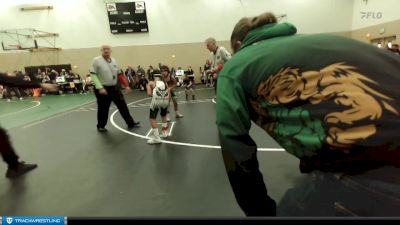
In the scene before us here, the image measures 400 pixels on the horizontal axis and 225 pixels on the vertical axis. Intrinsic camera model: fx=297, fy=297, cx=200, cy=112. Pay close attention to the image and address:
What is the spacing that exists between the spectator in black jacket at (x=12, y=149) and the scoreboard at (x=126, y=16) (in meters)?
15.9

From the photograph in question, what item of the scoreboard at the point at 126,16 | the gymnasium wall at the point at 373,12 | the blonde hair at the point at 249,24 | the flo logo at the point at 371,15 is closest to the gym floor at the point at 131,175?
the blonde hair at the point at 249,24

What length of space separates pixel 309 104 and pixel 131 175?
3.28 m

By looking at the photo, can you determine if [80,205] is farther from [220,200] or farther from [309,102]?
[309,102]

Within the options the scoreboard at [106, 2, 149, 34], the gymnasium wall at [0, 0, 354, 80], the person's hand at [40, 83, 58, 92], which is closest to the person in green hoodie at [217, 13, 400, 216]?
the person's hand at [40, 83, 58, 92]

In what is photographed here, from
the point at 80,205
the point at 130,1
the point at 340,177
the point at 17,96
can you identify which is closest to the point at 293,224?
the point at 340,177

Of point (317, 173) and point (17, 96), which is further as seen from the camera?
point (17, 96)

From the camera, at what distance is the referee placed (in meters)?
6.46

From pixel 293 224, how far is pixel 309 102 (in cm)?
57

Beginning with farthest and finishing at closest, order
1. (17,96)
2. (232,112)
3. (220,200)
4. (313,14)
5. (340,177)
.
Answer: (313,14) → (17,96) → (220,200) → (232,112) → (340,177)

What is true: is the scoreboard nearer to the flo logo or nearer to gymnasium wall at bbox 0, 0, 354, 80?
gymnasium wall at bbox 0, 0, 354, 80

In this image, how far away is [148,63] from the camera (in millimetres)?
19797

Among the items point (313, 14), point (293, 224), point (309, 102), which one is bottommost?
point (293, 224)

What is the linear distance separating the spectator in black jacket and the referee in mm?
2361

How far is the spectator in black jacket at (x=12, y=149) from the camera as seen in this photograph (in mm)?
3314
